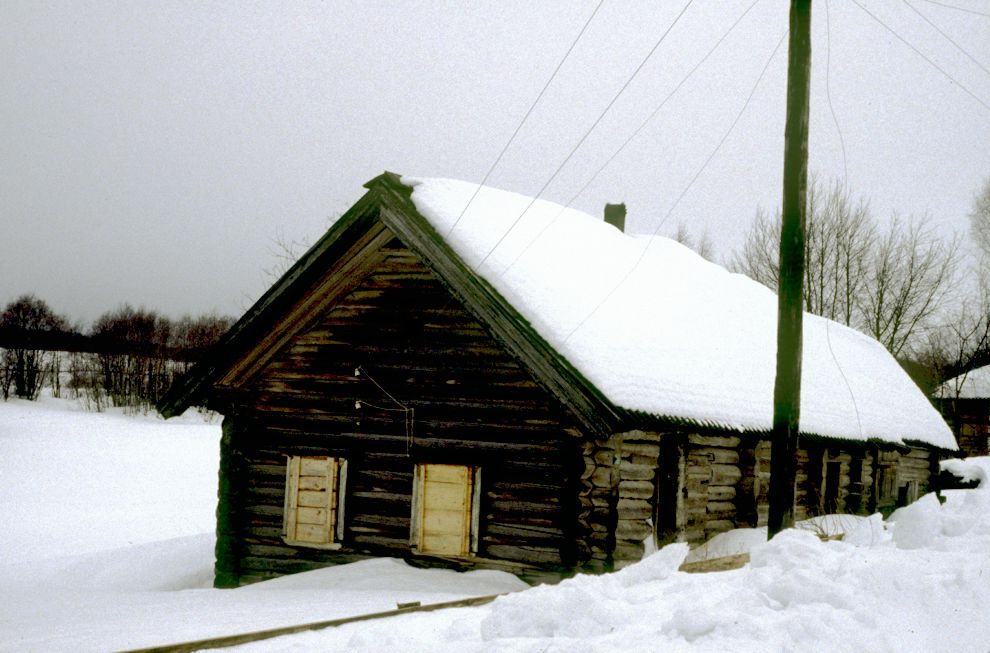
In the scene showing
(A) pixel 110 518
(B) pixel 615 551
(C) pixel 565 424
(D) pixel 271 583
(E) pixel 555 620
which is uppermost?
(C) pixel 565 424

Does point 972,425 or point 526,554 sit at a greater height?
point 972,425

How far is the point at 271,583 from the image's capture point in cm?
1139

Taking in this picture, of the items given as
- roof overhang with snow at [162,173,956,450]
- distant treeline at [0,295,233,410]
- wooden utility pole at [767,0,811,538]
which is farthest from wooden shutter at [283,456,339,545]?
distant treeline at [0,295,233,410]

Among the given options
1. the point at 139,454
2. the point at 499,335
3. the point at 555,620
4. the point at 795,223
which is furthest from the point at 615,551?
the point at 139,454

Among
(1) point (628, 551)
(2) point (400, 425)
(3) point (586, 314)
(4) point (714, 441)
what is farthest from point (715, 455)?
(2) point (400, 425)

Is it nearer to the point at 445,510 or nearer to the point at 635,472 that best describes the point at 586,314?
the point at 635,472

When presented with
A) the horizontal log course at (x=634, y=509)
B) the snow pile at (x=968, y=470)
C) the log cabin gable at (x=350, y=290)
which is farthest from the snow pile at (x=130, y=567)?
the snow pile at (x=968, y=470)

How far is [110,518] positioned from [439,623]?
23.6 meters

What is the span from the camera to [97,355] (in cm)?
6194

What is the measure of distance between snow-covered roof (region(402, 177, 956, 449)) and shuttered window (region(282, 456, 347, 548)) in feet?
12.9

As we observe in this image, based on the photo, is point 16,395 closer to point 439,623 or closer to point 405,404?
point 405,404

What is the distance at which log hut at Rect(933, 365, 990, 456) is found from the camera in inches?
1577

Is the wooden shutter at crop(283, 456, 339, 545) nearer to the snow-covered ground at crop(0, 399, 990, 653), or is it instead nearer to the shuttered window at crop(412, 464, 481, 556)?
the snow-covered ground at crop(0, 399, 990, 653)

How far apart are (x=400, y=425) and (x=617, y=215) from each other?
1114 cm
